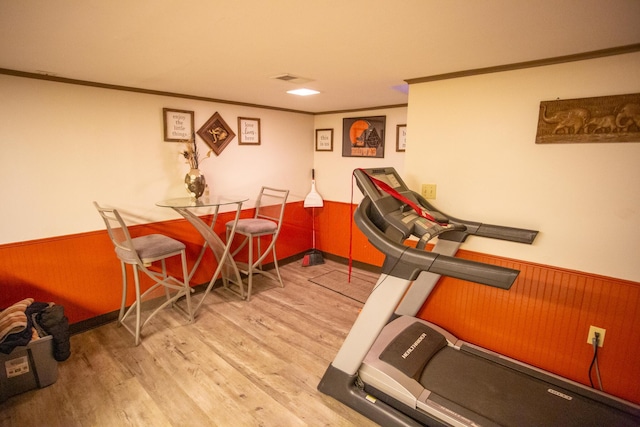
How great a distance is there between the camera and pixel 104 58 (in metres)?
1.83

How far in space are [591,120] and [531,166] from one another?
0.36m

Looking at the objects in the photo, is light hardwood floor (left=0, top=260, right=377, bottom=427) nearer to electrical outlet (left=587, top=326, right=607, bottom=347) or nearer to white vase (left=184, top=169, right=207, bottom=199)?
white vase (left=184, top=169, right=207, bottom=199)

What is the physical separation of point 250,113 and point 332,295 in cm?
215

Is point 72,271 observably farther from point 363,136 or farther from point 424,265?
point 363,136

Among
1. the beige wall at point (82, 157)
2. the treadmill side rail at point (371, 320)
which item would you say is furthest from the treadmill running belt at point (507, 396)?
the beige wall at point (82, 157)

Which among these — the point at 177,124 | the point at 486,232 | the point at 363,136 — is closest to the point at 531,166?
the point at 486,232

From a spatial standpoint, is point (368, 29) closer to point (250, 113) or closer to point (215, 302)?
point (250, 113)

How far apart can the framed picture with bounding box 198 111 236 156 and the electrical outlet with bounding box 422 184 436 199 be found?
6.77ft

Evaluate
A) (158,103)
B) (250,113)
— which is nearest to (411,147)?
(250,113)

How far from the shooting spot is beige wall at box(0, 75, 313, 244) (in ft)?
7.28

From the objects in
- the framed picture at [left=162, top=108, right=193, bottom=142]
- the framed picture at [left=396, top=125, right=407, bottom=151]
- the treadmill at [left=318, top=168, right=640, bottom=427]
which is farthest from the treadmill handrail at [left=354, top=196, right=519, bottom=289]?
the framed picture at [left=162, top=108, right=193, bottom=142]

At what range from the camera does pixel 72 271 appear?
2494 mm

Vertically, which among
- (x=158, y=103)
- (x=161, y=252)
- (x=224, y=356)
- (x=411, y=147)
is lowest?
(x=224, y=356)

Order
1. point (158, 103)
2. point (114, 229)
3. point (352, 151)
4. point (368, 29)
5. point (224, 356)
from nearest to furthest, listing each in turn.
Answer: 1. point (368, 29)
2. point (224, 356)
3. point (114, 229)
4. point (158, 103)
5. point (352, 151)
